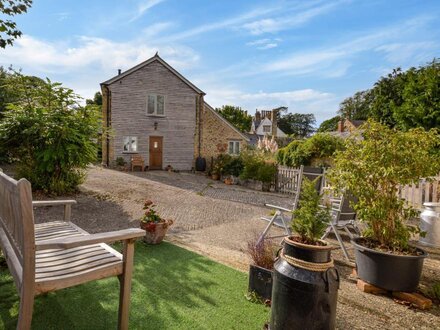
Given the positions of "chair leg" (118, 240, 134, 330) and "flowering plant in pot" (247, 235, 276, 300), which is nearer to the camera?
"chair leg" (118, 240, 134, 330)

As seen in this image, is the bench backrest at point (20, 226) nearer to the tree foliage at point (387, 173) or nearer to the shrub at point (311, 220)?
the shrub at point (311, 220)

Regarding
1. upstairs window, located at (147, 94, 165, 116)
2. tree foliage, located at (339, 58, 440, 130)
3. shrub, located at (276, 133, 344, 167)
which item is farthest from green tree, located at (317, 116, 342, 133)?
upstairs window, located at (147, 94, 165, 116)

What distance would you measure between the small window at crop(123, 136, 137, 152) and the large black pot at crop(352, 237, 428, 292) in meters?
16.7

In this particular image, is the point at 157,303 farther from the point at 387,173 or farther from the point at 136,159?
the point at 136,159

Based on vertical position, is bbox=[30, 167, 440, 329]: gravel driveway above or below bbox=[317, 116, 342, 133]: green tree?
below

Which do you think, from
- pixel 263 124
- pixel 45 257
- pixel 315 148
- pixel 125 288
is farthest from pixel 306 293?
pixel 263 124

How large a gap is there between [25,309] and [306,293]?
6.24 ft

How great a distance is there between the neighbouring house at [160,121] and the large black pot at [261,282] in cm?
1564

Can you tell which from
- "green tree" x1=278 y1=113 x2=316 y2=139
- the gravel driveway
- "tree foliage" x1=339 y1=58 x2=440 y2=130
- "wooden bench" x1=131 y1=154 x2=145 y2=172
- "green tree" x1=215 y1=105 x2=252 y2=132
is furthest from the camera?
"green tree" x1=278 y1=113 x2=316 y2=139

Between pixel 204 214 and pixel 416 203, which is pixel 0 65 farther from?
pixel 416 203

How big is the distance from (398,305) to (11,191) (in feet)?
12.3

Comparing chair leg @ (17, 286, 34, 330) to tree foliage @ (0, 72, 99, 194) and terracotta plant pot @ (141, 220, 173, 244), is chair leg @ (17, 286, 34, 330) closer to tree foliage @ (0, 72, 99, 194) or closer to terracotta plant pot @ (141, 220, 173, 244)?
terracotta plant pot @ (141, 220, 173, 244)

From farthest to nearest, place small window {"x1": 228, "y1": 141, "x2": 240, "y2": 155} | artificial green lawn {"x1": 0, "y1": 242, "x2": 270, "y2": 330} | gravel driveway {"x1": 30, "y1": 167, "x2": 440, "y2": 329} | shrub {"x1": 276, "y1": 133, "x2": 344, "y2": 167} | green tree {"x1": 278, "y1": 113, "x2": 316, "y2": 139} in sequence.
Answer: green tree {"x1": 278, "y1": 113, "x2": 316, "y2": 139}, small window {"x1": 228, "y1": 141, "x2": 240, "y2": 155}, shrub {"x1": 276, "y1": 133, "x2": 344, "y2": 167}, gravel driveway {"x1": 30, "y1": 167, "x2": 440, "y2": 329}, artificial green lawn {"x1": 0, "y1": 242, "x2": 270, "y2": 330}

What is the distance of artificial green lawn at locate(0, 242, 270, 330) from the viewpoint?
248cm
